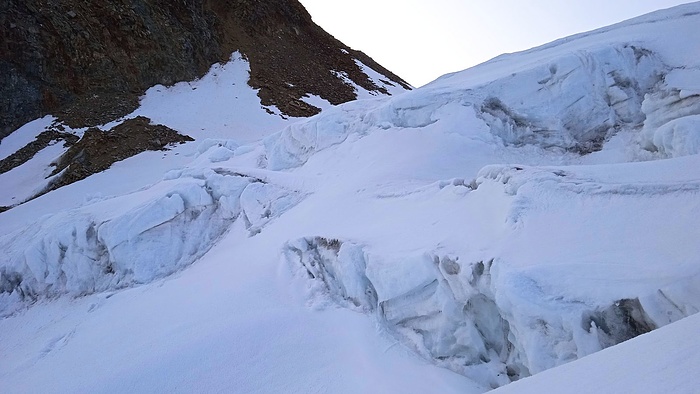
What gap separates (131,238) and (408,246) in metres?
7.30

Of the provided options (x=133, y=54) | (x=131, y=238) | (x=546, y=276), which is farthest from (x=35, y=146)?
(x=546, y=276)

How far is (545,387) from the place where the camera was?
2.78m

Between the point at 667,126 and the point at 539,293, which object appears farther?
the point at 667,126

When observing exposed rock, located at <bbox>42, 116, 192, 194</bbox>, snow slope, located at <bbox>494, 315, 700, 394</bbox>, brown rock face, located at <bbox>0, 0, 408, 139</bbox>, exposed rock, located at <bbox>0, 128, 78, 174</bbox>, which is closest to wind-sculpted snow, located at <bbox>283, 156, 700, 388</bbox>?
snow slope, located at <bbox>494, 315, 700, 394</bbox>

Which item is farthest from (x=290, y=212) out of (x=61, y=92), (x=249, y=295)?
(x=61, y=92)

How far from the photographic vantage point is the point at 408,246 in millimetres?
6164

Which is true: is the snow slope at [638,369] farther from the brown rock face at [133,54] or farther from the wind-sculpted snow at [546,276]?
the brown rock face at [133,54]

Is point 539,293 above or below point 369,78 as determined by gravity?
below

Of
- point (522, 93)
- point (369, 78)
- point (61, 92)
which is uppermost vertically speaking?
point (61, 92)

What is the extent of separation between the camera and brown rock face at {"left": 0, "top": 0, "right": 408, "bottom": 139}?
23.3m

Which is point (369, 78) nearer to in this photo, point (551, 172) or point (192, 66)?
point (192, 66)

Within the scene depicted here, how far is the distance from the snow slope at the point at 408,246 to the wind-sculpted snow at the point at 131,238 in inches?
2.0

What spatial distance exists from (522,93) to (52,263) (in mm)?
11980

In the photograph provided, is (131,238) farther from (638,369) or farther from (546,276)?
(638,369)
